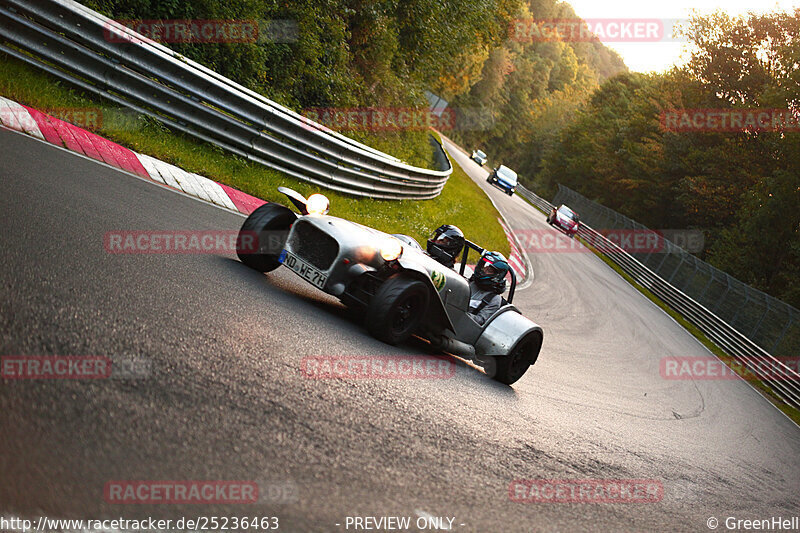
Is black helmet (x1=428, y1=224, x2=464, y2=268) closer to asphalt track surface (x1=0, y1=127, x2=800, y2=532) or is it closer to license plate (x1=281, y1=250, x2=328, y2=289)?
asphalt track surface (x1=0, y1=127, x2=800, y2=532)

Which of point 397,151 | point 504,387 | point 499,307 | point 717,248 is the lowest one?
point 504,387

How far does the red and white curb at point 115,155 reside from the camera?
7227mm

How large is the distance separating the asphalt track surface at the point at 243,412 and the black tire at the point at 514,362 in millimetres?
247

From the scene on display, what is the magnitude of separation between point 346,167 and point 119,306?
9903 mm

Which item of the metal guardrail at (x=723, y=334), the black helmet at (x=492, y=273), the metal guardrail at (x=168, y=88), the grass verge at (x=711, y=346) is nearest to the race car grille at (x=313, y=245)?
the black helmet at (x=492, y=273)

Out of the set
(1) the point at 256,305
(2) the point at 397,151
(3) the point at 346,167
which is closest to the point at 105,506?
(1) the point at 256,305

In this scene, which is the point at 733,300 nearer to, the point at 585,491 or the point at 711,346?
the point at 711,346

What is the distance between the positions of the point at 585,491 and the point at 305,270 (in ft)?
9.23

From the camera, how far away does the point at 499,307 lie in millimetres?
7344

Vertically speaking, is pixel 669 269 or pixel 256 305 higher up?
pixel 669 269

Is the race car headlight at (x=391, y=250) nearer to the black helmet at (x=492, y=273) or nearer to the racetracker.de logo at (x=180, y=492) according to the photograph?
the black helmet at (x=492, y=273)

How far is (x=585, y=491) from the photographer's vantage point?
4.06m

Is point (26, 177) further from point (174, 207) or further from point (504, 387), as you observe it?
point (504, 387)

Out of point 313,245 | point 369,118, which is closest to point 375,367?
point 313,245
